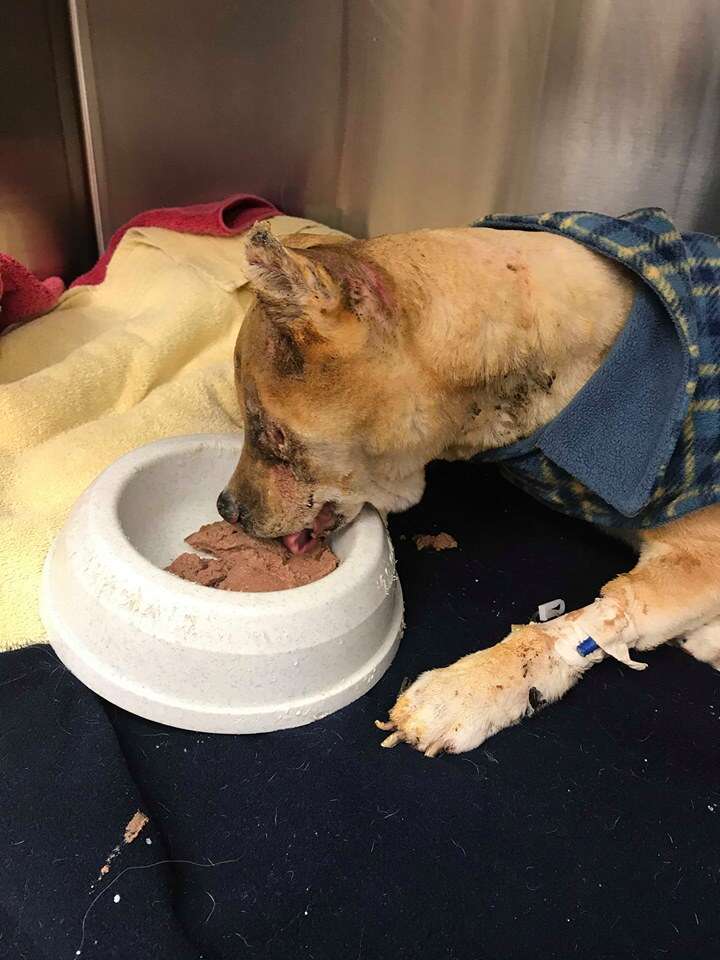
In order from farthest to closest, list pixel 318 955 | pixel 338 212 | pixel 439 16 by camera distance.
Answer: pixel 338 212
pixel 439 16
pixel 318 955

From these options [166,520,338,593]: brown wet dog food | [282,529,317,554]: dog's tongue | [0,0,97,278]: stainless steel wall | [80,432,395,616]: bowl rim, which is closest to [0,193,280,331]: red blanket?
[0,0,97,278]: stainless steel wall

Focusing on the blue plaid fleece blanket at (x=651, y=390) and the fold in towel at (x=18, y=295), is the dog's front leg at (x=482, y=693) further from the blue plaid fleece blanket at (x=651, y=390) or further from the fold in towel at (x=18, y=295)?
the fold in towel at (x=18, y=295)

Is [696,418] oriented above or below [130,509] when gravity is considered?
above

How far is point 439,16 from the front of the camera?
5.69ft

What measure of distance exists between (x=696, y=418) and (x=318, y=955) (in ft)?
2.67

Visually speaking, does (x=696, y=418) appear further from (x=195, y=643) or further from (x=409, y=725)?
(x=195, y=643)

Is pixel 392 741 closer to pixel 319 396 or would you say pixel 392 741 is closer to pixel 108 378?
pixel 319 396

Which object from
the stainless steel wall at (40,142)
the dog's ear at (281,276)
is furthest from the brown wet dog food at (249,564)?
the stainless steel wall at (40,142)

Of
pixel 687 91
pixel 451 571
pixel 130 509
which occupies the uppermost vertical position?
pixel 687 91

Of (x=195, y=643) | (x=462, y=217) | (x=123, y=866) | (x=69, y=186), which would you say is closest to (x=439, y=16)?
(x=462, y=217)

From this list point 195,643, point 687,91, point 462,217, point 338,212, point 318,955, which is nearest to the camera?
point 318,955

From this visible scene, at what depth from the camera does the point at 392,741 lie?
1.09 m

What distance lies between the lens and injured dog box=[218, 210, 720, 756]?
1045 mm

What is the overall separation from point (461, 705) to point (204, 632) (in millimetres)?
360
